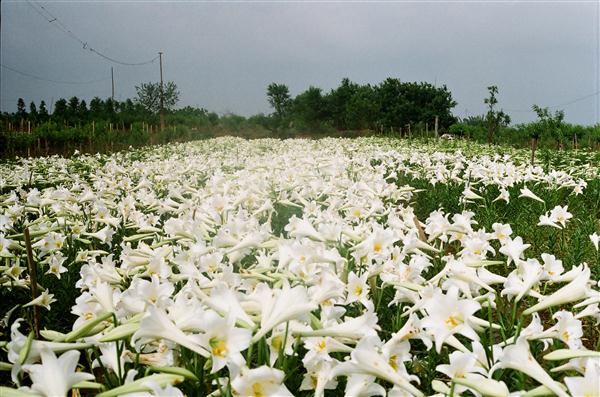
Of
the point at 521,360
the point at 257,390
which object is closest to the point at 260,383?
the point at 257,390

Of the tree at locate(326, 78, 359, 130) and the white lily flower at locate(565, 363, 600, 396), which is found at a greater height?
the tree at locate(326, 78, 359, 130)

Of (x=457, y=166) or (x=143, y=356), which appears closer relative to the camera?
(x=143, y=356)

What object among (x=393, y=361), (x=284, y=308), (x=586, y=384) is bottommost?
(x=393, y=361)

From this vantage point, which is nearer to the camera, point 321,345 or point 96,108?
point 321,345

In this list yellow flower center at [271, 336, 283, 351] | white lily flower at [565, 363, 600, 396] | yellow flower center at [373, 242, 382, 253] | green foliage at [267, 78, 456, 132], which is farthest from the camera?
green foliage at [267, 78, 456, 132]

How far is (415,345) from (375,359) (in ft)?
4.90

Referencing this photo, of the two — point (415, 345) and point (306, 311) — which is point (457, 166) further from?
point (306, 311)

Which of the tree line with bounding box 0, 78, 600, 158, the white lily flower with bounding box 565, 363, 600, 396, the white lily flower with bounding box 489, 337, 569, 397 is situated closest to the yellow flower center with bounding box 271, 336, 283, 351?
the white lily flower with bounding box 489, 337, 569, 397

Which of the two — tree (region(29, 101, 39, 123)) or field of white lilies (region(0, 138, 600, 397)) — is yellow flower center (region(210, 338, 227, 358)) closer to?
field of white lilies (region(0, 138, 600, 397))

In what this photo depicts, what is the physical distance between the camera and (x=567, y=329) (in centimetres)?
159

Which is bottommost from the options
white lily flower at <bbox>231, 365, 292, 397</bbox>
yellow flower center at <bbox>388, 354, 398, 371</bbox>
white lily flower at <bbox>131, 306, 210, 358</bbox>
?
yellow flower center at <bbox>388, 354, 398, 371</bbox>

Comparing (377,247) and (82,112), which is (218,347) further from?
(82,112)

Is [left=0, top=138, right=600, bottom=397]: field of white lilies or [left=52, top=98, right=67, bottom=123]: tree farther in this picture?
[left=52, top=98, right=67, bottom=123]: tree

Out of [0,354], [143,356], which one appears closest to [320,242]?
[143,356]
